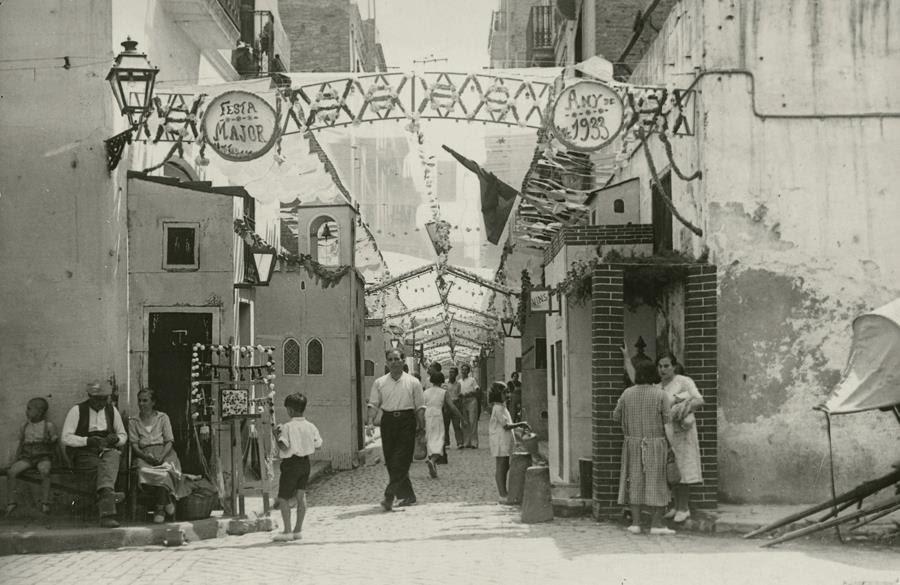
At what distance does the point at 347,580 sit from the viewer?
337 inches

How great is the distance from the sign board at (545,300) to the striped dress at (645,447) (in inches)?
160

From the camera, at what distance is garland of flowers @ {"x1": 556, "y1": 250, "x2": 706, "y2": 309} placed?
11953 millimetres

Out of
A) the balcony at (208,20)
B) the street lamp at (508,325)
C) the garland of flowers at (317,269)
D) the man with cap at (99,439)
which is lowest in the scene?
the man with cap at (99,439)

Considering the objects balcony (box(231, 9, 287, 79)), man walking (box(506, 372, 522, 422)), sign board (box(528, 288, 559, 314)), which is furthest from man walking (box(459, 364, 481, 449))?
sign board (box(528, 288, 559, 314))

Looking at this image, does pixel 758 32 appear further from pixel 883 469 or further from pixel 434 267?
pixel 434 267

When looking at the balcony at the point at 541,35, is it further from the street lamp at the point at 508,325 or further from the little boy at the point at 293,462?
the little boy at the point at 293,462

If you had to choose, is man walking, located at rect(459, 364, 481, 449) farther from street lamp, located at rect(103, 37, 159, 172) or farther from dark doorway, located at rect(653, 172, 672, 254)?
street lamp, located at rect(103, 37, 159, 172)

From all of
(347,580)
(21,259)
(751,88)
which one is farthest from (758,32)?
(21,259)

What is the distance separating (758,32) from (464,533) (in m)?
6.27

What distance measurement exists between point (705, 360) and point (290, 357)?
9.32m

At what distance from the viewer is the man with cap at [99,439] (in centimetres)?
1131

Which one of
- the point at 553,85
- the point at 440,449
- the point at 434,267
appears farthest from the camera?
the point at 434,267

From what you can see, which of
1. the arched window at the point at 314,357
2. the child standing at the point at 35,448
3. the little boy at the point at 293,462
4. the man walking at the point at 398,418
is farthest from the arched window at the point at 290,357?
the little boy at the point at 293,462

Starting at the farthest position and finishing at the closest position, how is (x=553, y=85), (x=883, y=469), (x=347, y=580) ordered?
(x=553, y=85) → (x=883, y=469) → (x=347, y=580)
